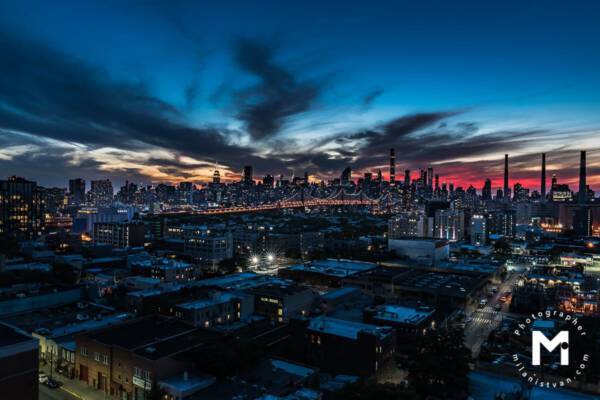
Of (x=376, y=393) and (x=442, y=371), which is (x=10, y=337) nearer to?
(x=376, y=393)

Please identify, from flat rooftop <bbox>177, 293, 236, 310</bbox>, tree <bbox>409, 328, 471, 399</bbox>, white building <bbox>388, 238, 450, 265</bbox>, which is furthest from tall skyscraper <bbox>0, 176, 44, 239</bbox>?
tree <bbox>409, 328, 471, 399</bbox>

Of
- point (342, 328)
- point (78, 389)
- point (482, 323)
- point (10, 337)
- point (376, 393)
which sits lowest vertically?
point (482, 323)

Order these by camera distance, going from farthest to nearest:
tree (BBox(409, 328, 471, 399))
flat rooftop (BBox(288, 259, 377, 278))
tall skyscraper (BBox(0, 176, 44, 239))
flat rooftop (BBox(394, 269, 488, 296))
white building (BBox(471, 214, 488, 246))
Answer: white building (BBox(471, 214, 488, 246))
tall skyscraper (BBox(0, 176, 44, 239))
flat rooftop (BBox(288, 259, 377, 278))
flat rooftop (BBox(394, 269, 488, 296))
tree (BBox(409, 328, 471, 399))

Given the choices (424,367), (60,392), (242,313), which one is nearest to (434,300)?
(242,313)

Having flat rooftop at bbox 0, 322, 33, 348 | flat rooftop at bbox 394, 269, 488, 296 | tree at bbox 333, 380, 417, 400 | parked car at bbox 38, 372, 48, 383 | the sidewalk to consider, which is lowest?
the sidewalk

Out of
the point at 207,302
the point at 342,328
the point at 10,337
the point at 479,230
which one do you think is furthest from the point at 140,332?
the point at 479,230

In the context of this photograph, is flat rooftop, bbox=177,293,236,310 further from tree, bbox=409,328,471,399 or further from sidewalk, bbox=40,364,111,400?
tree, bbox=409,328,471,399

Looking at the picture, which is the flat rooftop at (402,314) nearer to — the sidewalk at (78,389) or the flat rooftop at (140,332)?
the flat rooftop at (140,332)
